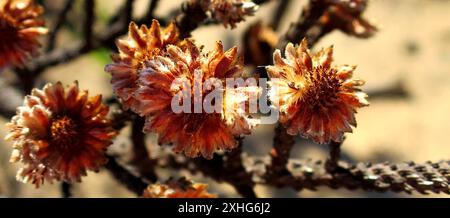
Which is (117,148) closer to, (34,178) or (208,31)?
(34,178)

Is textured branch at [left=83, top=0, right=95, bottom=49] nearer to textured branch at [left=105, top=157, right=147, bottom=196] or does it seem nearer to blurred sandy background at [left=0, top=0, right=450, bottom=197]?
textured branch at [left=105, top=157, right=147, bottom=196]

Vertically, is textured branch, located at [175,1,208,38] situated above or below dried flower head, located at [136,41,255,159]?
above

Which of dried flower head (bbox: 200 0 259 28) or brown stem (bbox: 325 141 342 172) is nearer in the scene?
dried flower head (bbox: 200 0 259 28)

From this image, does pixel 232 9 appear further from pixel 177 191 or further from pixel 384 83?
pixel 384 83

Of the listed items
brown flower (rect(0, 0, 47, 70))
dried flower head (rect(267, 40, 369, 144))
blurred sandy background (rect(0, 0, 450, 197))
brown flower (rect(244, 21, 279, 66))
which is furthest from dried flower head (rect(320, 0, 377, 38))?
blurred sandy background (rect(0, 0, 450, 197))

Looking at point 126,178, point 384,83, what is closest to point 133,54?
point 126,178
